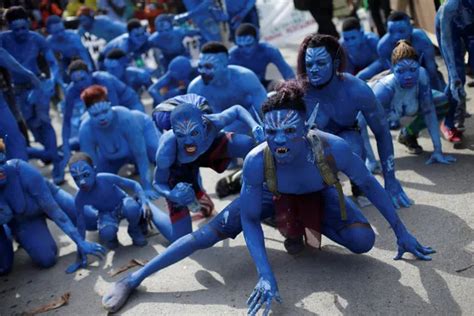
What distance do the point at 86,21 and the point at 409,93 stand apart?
6.39 m

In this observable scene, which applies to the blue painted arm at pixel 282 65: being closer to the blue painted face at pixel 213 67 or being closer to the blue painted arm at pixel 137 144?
the blue painted face at pixel 213 67

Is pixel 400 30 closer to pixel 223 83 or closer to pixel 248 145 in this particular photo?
pixel 223 83

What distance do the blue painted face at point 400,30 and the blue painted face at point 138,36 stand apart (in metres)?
3.88

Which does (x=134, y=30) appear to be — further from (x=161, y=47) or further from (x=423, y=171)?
(x=423, y=171)

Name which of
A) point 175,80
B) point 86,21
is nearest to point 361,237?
point 175,80

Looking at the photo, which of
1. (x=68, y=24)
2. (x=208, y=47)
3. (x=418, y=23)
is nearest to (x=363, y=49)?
(x=208, y=47)

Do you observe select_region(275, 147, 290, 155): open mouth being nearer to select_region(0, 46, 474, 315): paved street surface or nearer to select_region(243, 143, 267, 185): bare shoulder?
select_region(243, 143, 267, 185): bare shoulder

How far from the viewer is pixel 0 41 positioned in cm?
660

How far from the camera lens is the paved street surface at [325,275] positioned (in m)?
3.08

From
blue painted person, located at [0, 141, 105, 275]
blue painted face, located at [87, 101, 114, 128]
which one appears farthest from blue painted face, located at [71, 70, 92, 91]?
blue painted person, located at [0, 141, 105, 275]

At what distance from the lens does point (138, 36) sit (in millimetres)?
8180

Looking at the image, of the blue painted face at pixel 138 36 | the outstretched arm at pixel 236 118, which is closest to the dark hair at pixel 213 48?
the outstretched arm at pixel 236 118

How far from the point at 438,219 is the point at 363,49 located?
8.72ft

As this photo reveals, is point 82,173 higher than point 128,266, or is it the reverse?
point 82,173
